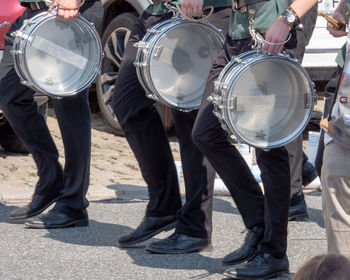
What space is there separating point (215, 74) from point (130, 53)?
0.63m

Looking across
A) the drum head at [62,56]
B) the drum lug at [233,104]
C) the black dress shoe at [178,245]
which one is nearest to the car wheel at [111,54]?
the drum head at [62,56]

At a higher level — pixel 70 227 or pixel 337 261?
pixel 337 261

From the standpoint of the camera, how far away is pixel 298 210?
5.44m

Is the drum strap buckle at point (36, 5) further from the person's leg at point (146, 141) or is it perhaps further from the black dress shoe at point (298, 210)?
the black dress shoe at point (298, 210)

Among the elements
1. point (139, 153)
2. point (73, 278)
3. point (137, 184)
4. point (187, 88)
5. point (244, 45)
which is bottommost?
point (137, 184)

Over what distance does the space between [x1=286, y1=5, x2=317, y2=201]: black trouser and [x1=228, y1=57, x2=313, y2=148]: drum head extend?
0.48 ft

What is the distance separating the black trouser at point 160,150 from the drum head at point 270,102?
0.72m

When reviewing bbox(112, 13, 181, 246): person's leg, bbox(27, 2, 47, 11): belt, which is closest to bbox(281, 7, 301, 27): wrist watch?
bbox(112, 13, 181, 246): person's leg

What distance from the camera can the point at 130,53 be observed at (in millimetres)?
4617

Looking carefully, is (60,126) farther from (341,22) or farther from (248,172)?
(341,22)

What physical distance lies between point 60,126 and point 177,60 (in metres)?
0.99

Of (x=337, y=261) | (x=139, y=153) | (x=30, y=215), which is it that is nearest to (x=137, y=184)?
(x=30, y=215)

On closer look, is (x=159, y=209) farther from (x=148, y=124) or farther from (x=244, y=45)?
(x=244, y=45)

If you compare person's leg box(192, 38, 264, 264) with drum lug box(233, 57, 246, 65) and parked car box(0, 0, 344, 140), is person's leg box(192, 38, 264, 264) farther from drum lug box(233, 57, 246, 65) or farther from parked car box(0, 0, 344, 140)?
parked car box(0, 0, 344, 140)
